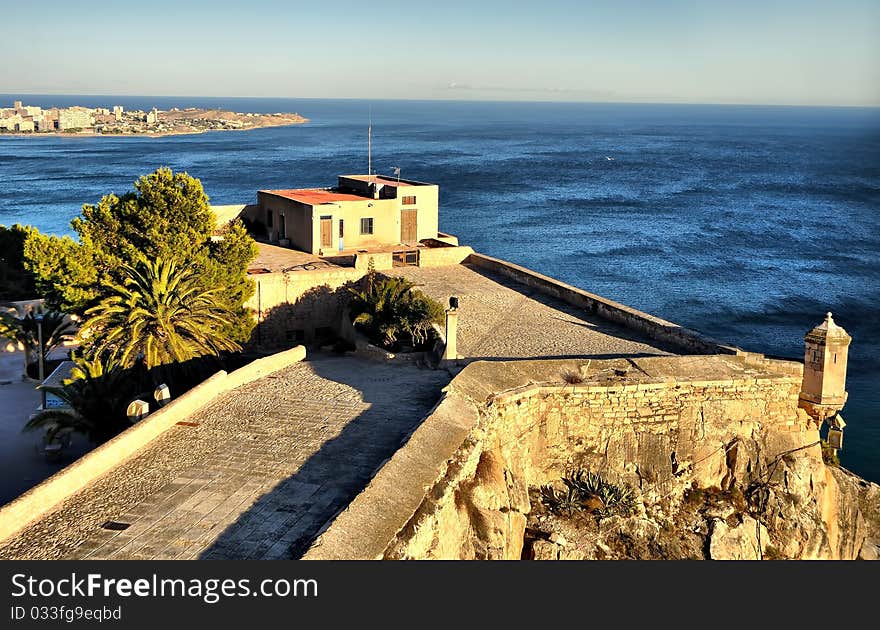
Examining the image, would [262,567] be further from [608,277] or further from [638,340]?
[608,277]

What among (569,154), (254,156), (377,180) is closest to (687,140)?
(569,154)

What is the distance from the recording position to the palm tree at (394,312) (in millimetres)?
18438

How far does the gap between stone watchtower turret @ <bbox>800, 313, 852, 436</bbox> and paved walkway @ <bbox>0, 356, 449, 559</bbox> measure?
6.34 m

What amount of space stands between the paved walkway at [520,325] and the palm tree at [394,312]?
0.80m

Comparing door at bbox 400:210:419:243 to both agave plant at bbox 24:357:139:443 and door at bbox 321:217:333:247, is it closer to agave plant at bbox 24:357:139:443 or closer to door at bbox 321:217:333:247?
door at bbox 321:217:333:247

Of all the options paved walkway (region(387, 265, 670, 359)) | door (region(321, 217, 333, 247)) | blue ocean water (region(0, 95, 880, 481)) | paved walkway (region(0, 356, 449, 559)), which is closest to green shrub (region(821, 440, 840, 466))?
paved walkway (region(387, 265, 670, 359))

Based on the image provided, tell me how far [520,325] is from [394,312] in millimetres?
2727

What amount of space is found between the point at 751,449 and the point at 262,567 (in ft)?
33.8

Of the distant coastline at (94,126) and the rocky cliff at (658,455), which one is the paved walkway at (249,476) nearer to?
the rocky cliff at (658,455)

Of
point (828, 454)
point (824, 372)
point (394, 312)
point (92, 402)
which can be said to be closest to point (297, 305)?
point (394, 312)

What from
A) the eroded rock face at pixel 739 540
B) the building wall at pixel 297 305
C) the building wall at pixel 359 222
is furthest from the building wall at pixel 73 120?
the eroded rock face at pixel 739 540

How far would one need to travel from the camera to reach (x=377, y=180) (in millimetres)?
31391

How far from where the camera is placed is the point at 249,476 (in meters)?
11.8

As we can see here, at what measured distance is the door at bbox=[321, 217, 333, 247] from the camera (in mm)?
26859
